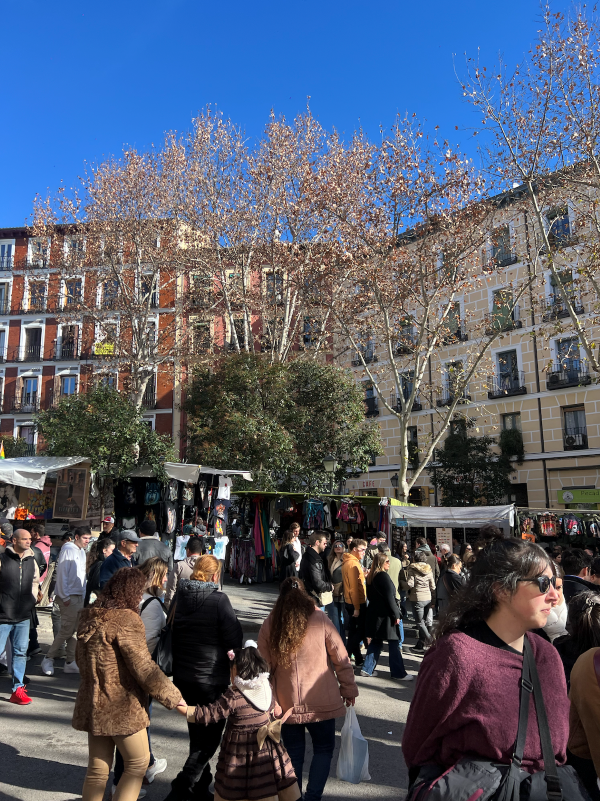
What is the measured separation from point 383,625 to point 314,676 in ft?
13.2

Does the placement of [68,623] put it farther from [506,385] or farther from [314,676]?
[506,385]

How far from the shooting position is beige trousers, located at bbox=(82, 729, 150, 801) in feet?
11.4

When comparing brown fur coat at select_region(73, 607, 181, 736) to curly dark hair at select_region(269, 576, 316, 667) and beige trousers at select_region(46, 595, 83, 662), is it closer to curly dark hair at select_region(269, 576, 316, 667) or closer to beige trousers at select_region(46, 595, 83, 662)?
curly dark hair at select_region(269, 576, 316, 667)

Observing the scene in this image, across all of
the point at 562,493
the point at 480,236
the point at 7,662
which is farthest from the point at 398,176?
the point at 562,493

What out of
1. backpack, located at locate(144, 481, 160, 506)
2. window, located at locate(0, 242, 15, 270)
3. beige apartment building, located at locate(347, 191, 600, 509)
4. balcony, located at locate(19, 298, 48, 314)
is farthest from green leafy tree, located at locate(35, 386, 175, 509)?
window, located at locate(0, 242, 15, 270)

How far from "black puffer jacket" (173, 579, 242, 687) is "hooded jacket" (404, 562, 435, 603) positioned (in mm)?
5860

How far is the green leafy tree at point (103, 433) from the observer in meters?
16.5

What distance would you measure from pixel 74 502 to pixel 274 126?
43.8 feet

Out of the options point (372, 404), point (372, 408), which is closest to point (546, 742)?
point (372, 408)

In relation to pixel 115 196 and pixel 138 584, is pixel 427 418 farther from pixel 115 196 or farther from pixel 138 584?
pixel 138 584

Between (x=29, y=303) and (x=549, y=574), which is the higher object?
(x=29, y=303)

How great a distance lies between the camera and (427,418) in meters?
30.9

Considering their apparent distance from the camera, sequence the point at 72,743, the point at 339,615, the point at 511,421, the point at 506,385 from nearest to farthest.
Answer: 1. the point at 72,743
2. the point at 339,615
3. the point at 511,421
4. the point at 506,385

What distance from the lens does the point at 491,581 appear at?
211cm
